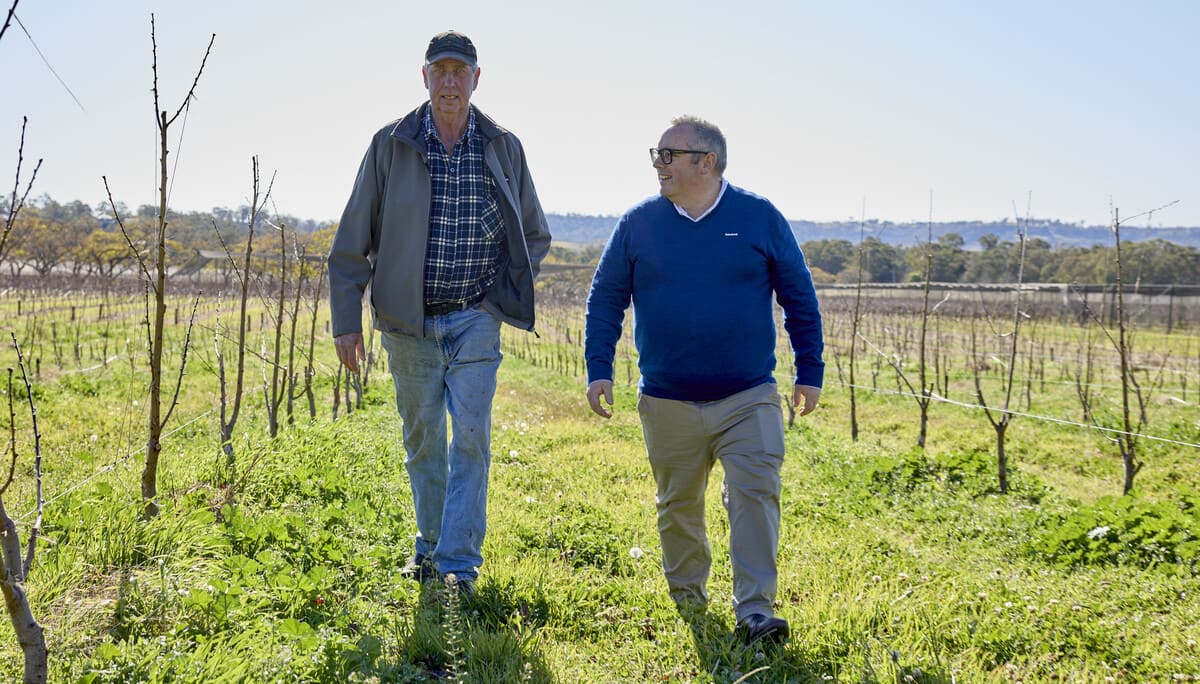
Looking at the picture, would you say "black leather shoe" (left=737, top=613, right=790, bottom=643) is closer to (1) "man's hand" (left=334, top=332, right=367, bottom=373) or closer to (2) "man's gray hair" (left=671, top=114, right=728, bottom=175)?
(2) "man's gray hair" (left=671, top=114, right=728, bottom=175)

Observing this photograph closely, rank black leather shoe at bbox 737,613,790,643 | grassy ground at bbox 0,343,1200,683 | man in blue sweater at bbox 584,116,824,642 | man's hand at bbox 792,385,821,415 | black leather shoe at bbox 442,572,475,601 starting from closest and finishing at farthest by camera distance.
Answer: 1. grassy ground at bbox 0,343,1200,683
2. black leather shoe at bbox 737,613,790,643
3. black leather shoe at bbox 442,572,475,601
4. man in blue sweater at bbox 584,116,824,642
5. man's hand at bbox 792,385,821,415

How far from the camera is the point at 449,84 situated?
342cm

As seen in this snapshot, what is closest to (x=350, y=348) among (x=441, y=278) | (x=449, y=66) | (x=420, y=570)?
(x=441, y=278)

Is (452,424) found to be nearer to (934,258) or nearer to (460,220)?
(460,220)

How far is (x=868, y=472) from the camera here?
684cm

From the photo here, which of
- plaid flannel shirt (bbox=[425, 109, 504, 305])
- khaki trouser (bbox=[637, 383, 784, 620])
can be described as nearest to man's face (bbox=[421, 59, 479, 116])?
plaid flannel shirt (bbox=[425, 109, 504, 305])

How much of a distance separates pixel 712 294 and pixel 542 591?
4.48 ft

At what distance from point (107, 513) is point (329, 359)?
1424cm

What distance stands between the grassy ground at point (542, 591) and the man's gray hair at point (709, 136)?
179cm

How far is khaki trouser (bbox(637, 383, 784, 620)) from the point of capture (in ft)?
10.2

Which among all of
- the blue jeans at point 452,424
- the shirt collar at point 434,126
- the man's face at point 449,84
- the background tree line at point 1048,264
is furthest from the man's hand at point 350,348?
the background tree line at point 1048,264

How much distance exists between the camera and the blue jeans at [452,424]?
339 cm

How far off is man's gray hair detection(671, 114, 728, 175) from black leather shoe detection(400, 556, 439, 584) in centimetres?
201

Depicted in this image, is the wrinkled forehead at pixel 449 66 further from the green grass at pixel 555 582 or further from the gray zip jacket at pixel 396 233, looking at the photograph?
the green grass at pixel 555 582
